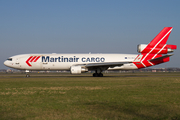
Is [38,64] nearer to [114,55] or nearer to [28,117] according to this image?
[114,55]

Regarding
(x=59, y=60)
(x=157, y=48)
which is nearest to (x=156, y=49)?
(x=157, y=48)

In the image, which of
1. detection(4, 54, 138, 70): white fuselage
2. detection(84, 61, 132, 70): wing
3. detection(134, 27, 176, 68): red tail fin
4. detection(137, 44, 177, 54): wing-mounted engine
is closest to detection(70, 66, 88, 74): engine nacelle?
detection(84, 61, 132, 70): wing

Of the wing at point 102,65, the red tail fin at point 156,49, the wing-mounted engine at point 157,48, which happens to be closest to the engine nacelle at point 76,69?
the wing at point 102,65

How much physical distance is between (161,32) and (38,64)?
22.2 metres

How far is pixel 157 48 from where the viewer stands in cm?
3697

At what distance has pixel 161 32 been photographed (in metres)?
37.0

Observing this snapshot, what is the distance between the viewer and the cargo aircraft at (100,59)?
121 ft

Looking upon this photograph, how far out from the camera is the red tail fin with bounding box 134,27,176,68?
1447 inches

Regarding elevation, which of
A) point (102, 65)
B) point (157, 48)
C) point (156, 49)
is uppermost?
point (157, 48)

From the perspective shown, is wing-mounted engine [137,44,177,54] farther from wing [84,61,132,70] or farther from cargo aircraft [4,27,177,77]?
wing [84,61,132,70]

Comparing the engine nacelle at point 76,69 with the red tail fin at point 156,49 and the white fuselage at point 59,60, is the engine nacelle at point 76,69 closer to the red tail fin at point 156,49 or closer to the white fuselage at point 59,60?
the white fuselage at point 59,60

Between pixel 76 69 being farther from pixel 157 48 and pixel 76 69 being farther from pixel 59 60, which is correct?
pixel 157 48

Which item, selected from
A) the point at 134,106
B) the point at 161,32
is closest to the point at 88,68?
the point at 161,32

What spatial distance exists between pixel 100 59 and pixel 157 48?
10095 mm
